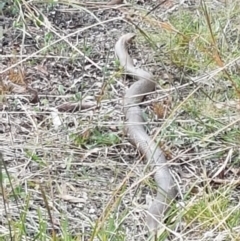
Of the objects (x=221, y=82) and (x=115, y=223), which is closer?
(x=115, y=223)

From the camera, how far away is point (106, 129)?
252 cm

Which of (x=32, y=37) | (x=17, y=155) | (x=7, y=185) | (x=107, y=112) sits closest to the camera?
(x=7, y=185)

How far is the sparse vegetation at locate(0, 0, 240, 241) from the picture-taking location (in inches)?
76.7

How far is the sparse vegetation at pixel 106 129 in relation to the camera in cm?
195

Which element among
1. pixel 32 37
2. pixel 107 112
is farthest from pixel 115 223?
pixel 32 37

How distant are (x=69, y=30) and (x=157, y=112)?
2.93 feet

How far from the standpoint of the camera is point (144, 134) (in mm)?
2439

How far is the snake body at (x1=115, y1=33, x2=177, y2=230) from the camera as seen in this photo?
6.64 feet

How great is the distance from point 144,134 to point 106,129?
16 cm

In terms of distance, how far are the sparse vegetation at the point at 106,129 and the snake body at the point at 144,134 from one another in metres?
0.04

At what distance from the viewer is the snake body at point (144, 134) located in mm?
2025

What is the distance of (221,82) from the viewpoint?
9.20 ft

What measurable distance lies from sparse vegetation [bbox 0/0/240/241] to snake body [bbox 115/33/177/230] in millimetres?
38

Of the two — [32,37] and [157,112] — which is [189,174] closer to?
[157,112]
